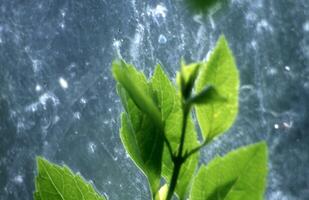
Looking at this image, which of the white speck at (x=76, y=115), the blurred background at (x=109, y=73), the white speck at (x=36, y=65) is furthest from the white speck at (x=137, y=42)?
the white speck at (x=36, y=65)

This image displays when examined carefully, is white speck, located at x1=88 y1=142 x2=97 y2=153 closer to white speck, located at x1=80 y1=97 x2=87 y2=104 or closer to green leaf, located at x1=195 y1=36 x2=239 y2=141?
white speck, located at x1=80 y1=97 x2=87 y2=104

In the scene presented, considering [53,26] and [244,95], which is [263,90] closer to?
[244,95]

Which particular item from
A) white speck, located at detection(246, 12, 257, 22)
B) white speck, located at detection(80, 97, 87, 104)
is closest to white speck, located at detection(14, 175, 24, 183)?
white speck, located at detection(80, 97, 87, 104)

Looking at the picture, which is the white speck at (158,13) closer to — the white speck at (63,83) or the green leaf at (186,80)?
the white speck at (63,83)

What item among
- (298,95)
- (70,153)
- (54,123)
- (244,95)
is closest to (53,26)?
(54,123)

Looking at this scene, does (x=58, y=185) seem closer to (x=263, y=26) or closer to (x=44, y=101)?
(x=44, y=101)

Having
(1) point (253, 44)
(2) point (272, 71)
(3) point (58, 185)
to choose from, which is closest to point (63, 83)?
(1) point (253, 44)

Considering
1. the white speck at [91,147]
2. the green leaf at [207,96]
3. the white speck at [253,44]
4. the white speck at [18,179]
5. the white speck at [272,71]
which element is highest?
the green leaf at [207,96]
